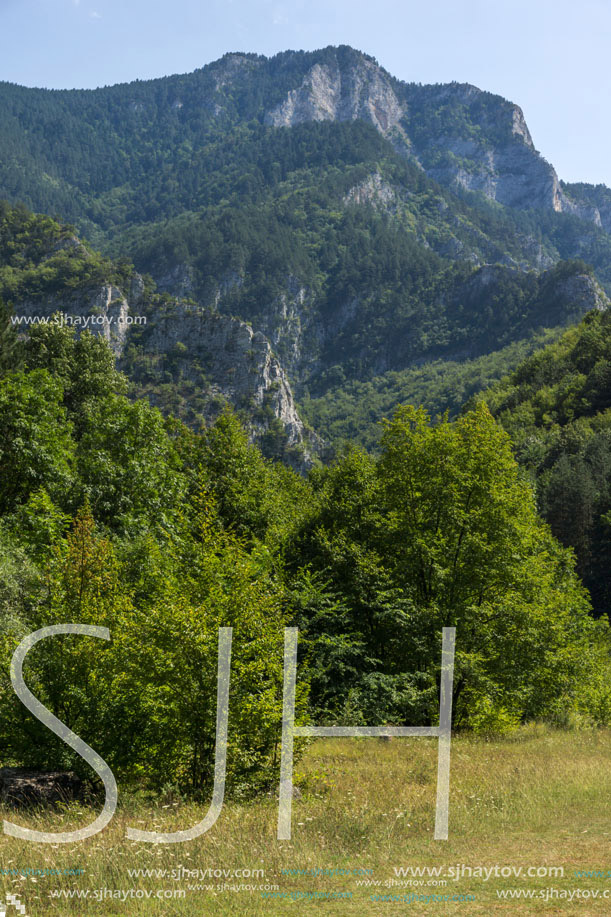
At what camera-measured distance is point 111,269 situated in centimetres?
18900

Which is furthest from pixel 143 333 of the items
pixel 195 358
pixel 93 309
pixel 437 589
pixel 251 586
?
pixel 251 586

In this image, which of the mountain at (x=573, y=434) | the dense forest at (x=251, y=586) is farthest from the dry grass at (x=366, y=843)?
the mountain at (x=573, y=434)

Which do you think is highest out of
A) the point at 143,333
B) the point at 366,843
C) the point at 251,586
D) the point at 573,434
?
the point at 143,333

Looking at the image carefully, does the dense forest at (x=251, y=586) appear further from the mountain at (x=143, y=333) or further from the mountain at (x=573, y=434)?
the mountain at (x=143, y=333)

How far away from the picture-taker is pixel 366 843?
1131 cm

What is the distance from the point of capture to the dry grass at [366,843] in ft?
28.8

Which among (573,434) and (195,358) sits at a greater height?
(195,358)

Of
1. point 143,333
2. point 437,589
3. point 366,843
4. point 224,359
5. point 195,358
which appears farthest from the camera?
point 224,359

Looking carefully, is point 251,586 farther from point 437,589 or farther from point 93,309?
point 93,309

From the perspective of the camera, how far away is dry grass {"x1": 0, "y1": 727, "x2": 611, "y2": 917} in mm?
8781

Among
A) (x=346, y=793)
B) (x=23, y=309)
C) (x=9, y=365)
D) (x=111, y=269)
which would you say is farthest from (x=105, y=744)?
(x=111, y=269)

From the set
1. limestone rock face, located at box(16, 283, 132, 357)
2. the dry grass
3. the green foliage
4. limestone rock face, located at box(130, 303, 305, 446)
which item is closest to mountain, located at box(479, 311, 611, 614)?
the green foliage

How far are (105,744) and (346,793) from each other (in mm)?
5046

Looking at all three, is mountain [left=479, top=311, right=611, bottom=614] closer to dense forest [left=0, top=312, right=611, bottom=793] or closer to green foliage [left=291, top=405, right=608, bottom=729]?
dense forest [left=0, top=312, right=611, bottom=793]
